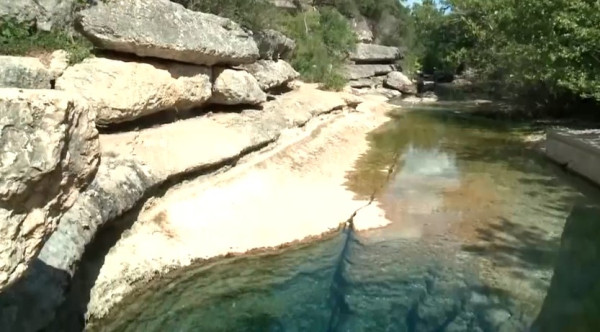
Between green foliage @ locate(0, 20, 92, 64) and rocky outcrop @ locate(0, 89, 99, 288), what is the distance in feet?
23.9

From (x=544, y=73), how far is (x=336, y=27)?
57.1 feet

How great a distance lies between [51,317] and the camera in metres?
6.47

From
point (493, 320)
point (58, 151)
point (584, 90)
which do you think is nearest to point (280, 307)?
point (493, 320)

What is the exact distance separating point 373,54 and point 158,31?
34992 mm

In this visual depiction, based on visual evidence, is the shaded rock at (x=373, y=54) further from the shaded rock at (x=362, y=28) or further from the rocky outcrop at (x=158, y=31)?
the rocky outcrop at (x=158, y=31)

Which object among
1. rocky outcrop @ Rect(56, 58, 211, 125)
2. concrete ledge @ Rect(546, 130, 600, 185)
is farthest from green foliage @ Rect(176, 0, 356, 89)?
concrete ledge @ Rect(546, 130, 600, 185)

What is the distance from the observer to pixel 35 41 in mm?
11094

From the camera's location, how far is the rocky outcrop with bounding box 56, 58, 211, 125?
11.2m

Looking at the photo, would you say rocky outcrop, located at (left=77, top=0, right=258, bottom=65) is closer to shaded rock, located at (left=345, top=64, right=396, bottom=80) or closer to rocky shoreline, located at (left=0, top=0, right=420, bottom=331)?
rocky shoreline, located at (left=0, top=0, right=420, bottom=331)

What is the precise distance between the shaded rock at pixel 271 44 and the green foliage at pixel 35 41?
903cm

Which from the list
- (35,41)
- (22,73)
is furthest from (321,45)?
(22,73)

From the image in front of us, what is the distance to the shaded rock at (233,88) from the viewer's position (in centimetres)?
1627

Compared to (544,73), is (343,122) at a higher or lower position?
lower

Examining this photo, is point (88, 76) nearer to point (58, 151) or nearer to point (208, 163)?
point (208, 163)
